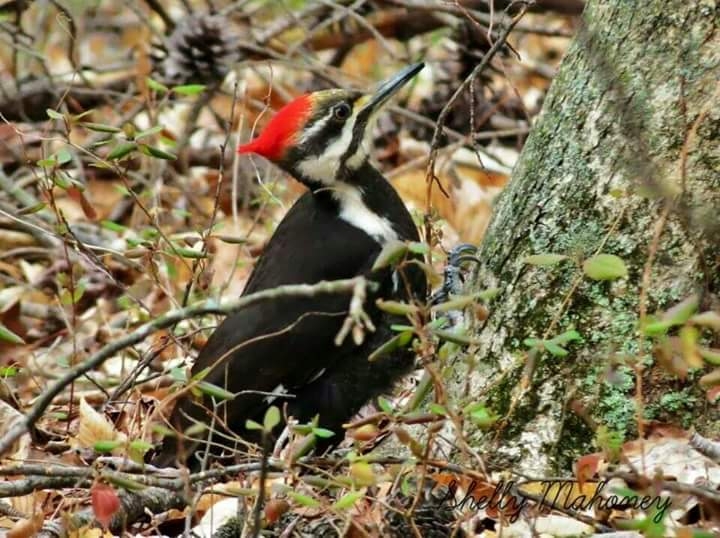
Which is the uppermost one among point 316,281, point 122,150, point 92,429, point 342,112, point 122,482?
point 342,112

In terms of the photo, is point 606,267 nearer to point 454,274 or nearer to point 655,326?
point 655,326

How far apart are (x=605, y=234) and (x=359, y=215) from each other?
1.08m

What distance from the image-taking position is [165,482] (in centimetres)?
301

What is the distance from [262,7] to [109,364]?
280 cm

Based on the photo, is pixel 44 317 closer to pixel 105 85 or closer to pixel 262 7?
pixel 105 85

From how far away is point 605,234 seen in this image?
335 cm

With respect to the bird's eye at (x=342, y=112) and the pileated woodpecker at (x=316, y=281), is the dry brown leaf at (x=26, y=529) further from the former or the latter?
the bird's eye at (x=342, y=112)

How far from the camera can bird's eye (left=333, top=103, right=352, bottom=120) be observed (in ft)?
14.4

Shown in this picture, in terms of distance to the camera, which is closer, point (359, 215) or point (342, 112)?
point (359, 215)

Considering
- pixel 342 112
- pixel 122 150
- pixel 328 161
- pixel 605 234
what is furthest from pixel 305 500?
pixel 342 112

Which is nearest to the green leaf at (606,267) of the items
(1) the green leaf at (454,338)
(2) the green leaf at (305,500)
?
(1) the green leaf at (454,338)

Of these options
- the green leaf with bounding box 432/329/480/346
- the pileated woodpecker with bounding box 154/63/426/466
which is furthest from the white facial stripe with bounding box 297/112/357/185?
the green leaf with bounding box 432/329/480/346

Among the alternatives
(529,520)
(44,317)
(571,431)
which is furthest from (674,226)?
(44,317)

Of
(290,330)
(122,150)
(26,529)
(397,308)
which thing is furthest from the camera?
(290,330)
